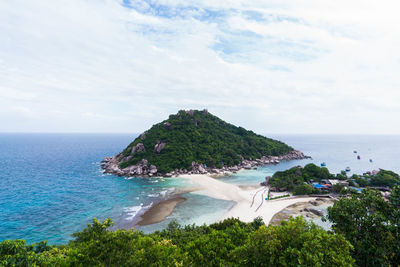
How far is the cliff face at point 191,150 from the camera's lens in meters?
85.3

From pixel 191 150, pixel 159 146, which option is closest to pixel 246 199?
pixel 191 150

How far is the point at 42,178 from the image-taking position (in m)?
71.9

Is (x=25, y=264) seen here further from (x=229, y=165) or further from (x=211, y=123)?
(x=211, y=123)

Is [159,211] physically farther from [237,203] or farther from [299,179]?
[299,179]

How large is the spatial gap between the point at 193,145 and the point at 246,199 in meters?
54.0

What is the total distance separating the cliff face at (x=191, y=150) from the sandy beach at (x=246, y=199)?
63.1ft

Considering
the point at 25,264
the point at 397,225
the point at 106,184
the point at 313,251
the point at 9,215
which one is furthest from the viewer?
the point at 106,184

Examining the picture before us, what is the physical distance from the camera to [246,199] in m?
52.6

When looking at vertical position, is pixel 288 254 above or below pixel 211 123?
below

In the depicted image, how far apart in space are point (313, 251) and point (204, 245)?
9403 mm

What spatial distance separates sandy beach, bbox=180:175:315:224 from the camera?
42656 millimetres

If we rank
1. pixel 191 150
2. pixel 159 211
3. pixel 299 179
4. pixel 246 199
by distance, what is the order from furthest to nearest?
pixel 191 150 < pixel 299 179 < pixel 246 199 < pixel 159 211

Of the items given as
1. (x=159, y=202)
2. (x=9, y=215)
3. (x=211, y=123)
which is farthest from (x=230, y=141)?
(x=9, y=215)

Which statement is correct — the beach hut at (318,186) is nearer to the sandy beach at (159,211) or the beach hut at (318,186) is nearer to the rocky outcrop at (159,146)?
the sandy beach at (159,211)
